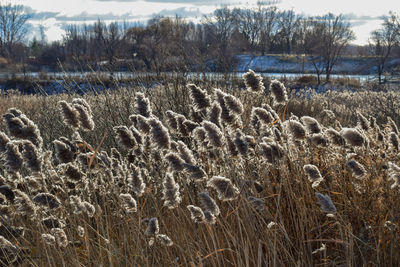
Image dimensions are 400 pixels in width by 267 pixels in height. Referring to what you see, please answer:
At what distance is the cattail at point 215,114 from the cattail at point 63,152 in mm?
832

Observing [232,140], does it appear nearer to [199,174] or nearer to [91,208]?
[199,174]

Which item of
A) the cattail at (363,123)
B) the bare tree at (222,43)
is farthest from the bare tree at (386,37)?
the cattail at (363,123)

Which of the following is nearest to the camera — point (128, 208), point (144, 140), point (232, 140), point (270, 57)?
point (128, 208)

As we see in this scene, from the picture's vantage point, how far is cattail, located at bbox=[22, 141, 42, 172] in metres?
2.10

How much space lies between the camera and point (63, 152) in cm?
227

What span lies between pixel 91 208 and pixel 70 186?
1.35 ft

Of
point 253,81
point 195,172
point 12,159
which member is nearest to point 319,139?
point 253,81

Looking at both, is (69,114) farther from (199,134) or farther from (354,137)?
(354,137)

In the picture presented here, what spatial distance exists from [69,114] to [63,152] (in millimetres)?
219

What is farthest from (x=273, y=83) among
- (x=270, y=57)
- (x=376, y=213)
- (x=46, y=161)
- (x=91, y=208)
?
Result: (x=270, y=57)

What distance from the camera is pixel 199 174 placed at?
1.98 meters

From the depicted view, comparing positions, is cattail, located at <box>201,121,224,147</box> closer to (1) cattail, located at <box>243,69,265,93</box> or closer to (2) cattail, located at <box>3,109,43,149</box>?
(1) cattail, located at <box>243,69,265,93</box>

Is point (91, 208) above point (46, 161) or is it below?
below

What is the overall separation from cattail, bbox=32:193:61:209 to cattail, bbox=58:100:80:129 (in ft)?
1.40
